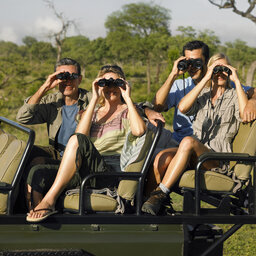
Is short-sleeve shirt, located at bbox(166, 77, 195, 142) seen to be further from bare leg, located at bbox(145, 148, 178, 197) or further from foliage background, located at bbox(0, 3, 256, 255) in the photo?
foliage background, located at bbox(0, 3, 256, 255)

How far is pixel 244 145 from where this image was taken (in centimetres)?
339

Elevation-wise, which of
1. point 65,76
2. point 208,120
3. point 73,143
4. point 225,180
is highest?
point 65,76

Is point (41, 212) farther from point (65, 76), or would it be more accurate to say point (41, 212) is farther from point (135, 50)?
point (135, 50)

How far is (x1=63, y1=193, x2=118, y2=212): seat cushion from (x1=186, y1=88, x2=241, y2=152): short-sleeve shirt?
979mm

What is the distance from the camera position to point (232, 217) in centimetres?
320

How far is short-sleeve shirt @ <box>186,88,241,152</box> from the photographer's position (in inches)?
144

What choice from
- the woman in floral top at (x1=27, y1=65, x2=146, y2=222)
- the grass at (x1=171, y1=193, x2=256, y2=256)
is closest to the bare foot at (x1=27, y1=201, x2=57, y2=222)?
the woman in floral top at (x1=27, y1=65, x2=146, y2=222)

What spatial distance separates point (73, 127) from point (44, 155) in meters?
0.32

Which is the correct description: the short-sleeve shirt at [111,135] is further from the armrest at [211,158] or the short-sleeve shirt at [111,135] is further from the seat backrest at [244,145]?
the seat backrest at [244,145]

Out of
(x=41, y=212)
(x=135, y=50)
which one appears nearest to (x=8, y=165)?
(x=41, y=212)

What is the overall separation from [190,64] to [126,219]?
144 centimetres

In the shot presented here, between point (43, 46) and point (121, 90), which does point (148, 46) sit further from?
point (121, 90)

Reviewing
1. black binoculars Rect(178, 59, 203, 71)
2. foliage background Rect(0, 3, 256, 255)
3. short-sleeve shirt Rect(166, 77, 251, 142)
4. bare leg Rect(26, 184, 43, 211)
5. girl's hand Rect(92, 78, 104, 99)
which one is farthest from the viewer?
foliage background Rect(0, 3, 256, 255)

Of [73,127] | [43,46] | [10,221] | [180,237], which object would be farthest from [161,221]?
[43,46]
